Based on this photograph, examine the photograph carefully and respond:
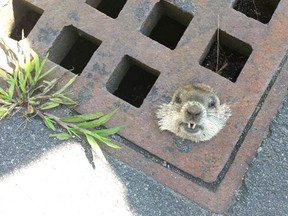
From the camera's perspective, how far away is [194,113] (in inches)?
75.1

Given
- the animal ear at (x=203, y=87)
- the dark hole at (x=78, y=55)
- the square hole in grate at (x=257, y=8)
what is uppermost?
the square hole in grate at (x=257, y=8)

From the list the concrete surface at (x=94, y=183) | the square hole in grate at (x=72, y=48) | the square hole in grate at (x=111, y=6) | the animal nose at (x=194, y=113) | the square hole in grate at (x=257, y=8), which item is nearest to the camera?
the animal nose at (x=194, y=113)

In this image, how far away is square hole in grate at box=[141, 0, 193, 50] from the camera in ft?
7.26

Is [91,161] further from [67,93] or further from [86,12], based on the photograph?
[86,12]

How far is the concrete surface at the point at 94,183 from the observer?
6.59 feet

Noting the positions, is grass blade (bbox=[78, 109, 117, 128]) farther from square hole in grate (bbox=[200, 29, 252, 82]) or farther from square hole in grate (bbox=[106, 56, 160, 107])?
square hole in grate (bbox=[200, 29, 252, 82])

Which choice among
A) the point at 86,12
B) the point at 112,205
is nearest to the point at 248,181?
the point at 112,205

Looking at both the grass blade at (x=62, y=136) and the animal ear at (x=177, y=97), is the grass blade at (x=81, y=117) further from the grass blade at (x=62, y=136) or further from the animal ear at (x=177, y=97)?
the animal ear at (x=177, y=97)

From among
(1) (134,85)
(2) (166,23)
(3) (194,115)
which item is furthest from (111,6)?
(3) (194,115)

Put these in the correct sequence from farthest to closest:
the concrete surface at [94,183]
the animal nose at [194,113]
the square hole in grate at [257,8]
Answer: the square hole in grate at [257,8] → the concrete surface at [94,183] → the animal nose at [194,113]

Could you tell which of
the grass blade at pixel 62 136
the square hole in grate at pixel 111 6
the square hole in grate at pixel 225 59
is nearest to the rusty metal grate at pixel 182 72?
the square hole in grate at pixel 225 59

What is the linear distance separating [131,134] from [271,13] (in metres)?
0.81

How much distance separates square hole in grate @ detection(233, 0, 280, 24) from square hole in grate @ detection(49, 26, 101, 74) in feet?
2.07

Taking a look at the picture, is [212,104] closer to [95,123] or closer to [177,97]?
[177,97]
